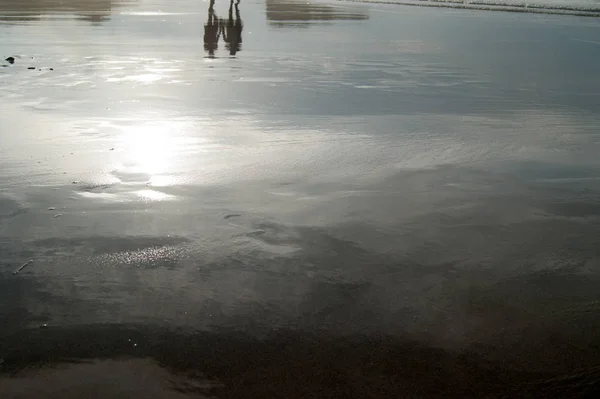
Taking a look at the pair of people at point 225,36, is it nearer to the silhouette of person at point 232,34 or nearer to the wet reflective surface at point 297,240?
the silhouette of person at point 232,34

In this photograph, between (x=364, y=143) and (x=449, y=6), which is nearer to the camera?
(x=364, y=143)

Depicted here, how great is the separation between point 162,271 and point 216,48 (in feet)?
36.6

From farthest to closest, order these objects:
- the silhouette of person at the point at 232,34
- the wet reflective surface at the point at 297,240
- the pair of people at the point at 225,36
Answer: the silhouette of person at the point at 232,34 < the pair of people at the point at 225,36 < the wet reflective surface at the point at 297,240

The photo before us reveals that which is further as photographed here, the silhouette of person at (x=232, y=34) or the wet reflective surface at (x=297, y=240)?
the silhouette of person at (x=232, y=34)

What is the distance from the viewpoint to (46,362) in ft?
9.05

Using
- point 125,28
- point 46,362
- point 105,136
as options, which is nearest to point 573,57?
point 105,136

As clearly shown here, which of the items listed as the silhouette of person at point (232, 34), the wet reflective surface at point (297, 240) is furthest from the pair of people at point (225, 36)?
the wet reflective surface at point (297, 240)

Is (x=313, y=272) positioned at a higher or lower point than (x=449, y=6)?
lower

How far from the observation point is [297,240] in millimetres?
4035

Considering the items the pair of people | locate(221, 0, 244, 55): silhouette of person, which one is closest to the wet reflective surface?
the pair of people

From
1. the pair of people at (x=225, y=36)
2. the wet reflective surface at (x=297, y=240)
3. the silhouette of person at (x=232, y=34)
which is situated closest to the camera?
the wet reflective surface at (x=297, y=240)

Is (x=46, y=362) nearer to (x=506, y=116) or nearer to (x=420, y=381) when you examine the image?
(x=420, y=381)

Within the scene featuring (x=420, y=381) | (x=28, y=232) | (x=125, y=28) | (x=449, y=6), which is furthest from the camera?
(x=449, y=6)

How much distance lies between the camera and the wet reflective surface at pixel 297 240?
2.78 metres
